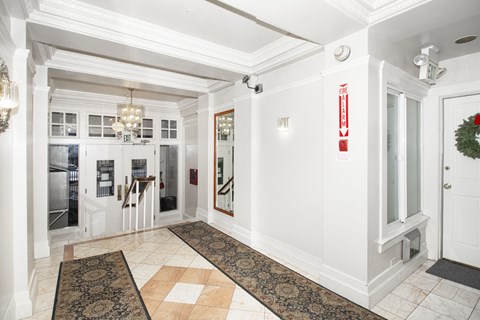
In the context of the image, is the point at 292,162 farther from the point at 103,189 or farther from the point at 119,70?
the point at 103,189

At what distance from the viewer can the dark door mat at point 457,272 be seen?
114 inches

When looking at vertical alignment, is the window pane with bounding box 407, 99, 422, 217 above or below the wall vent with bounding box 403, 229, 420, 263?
above

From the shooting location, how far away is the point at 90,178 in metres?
5.88

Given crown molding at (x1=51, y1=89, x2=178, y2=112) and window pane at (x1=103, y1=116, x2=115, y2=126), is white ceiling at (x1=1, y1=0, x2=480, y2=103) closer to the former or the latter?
crown molding at (x1=51, y1=89, x2=178, y2=112)

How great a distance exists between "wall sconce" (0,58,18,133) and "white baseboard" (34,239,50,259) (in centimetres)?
234

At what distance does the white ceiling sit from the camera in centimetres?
213

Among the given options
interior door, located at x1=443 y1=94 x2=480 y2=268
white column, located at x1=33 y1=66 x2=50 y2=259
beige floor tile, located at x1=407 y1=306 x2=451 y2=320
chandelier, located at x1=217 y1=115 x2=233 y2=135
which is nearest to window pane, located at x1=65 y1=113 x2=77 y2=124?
white column, located at x1=33 y1=66 x2=50 y2=259

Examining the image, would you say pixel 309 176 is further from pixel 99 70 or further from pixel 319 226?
pixel 99 70

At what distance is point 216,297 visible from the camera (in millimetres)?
2584

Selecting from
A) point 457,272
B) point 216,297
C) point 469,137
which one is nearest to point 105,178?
point 216,297

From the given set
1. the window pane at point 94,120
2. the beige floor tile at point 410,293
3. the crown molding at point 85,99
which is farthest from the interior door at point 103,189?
the beige floor tile at point 410,293

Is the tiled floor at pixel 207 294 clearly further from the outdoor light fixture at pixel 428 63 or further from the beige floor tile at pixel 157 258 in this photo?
the outdoor light fixture at pixel 428 63

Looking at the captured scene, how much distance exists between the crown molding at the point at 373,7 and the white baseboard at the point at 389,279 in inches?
101

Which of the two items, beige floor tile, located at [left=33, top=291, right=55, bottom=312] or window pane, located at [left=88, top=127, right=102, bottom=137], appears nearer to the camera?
beige floor tile, located at [left=33, top=291, right=55, bottom=312]
